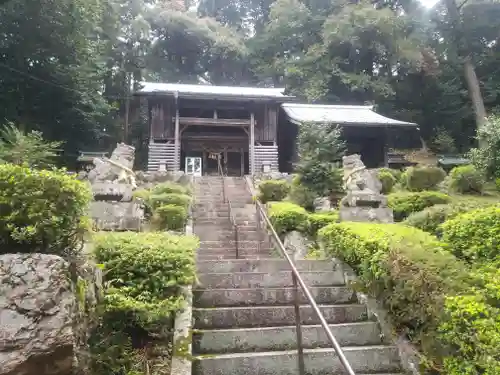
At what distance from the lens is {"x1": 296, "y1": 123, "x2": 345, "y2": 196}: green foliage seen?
1150cm

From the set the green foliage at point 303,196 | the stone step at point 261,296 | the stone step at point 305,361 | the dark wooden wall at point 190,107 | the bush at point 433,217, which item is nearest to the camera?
the stone step at point 305,361

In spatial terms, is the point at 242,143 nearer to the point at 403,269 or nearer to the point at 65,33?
the point at 65,33

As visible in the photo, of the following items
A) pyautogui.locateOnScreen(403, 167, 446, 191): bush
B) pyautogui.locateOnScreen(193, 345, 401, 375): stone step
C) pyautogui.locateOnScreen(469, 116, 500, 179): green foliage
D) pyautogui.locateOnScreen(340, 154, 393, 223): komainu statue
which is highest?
pyautogui.locateOnScreen(469, 116, 500, 179): green foliage

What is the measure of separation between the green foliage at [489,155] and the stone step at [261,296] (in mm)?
8979

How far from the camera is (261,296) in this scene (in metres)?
4.93

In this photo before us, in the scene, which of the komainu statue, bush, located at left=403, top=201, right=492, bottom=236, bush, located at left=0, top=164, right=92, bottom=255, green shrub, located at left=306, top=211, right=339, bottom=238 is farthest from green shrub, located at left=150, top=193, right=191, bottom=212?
bush, located at left=0, top=164, right=92, bottom=255

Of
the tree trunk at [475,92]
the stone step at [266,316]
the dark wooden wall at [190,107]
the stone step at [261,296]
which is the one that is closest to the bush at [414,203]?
the stone step at [261,296]

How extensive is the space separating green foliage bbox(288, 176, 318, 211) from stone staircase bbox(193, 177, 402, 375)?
5.11m

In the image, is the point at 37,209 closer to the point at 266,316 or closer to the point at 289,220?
the point at 266,316

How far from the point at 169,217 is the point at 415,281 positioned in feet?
19.9

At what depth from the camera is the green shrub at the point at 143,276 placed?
386 cm

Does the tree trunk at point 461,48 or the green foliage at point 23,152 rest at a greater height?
the tree trunk at point 461,48

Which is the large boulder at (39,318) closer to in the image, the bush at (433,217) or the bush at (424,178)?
the bush at (433,217)

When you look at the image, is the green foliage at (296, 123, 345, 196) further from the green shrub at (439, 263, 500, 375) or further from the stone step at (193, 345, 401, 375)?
the green shrub at (439, 263, 500, 375)
